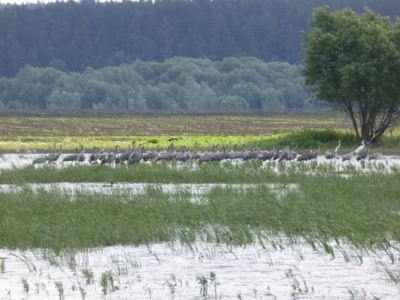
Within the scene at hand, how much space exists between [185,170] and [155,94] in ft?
410

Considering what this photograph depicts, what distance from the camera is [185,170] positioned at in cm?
2205

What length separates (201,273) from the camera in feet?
34.3

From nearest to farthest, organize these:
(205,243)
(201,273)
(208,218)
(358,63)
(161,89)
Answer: (201,273)
(205,243)
(208,218)
(358,63)
(161,89)

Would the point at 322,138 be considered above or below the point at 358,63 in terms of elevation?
below

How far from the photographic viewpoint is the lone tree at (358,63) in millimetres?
31688

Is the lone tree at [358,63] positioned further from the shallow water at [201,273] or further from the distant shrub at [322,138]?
the shallow water at [201,273]

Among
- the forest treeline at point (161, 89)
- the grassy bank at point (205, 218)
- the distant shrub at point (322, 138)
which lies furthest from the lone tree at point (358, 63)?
the forest treeline at point (161, 89)

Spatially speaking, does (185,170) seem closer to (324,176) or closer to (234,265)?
(324,176)

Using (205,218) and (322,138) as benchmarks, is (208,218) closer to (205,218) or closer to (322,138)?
(205,218)

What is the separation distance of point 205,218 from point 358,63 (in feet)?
69.3

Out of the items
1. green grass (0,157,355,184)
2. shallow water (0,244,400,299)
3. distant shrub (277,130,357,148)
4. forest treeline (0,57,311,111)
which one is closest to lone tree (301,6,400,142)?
distant shrub (277,130,357,148)

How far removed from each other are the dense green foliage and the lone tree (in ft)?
52.0

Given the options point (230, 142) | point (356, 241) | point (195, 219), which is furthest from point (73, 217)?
point (230, 142)

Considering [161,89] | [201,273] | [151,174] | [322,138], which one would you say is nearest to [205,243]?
[201,273]
